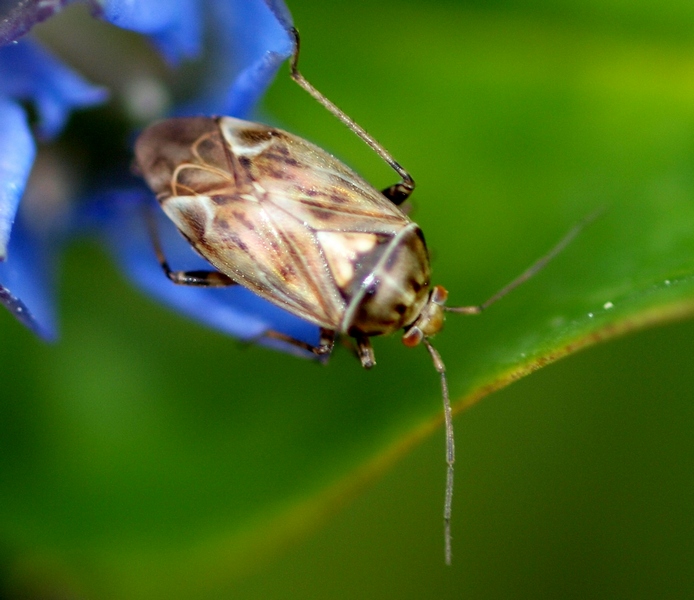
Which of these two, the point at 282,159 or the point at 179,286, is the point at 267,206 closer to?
the point at 282,159

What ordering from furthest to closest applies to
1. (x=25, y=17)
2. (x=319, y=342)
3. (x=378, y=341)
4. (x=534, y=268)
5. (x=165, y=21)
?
1. (x=378, y=341)
2. (x=319, y=342)
3. (x=534, y=268)
4. (x=165, y=21)
5. (x=25, y=17)

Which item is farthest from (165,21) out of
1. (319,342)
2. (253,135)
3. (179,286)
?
(319,342)

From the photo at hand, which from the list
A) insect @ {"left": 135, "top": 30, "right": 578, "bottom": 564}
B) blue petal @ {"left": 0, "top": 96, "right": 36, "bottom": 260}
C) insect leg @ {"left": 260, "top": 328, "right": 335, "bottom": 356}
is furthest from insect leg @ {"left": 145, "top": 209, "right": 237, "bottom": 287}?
blue petal @ {"left": 0, "top": 96, "right": 36, "bottom": 260}

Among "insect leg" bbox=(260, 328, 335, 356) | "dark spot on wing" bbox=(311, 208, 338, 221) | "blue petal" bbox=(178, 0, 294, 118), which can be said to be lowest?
"insect leg" bbox=(260, 328, 335, 356)

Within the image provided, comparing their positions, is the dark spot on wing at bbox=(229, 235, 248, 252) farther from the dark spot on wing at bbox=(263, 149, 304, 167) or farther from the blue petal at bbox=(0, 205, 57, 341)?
the blue petal at bbox=(0, 205, 57, 341)

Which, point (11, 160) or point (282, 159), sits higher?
point (11, 160)

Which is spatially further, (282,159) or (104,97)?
(282,159)

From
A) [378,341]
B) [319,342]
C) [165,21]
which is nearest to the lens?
[165,21]
